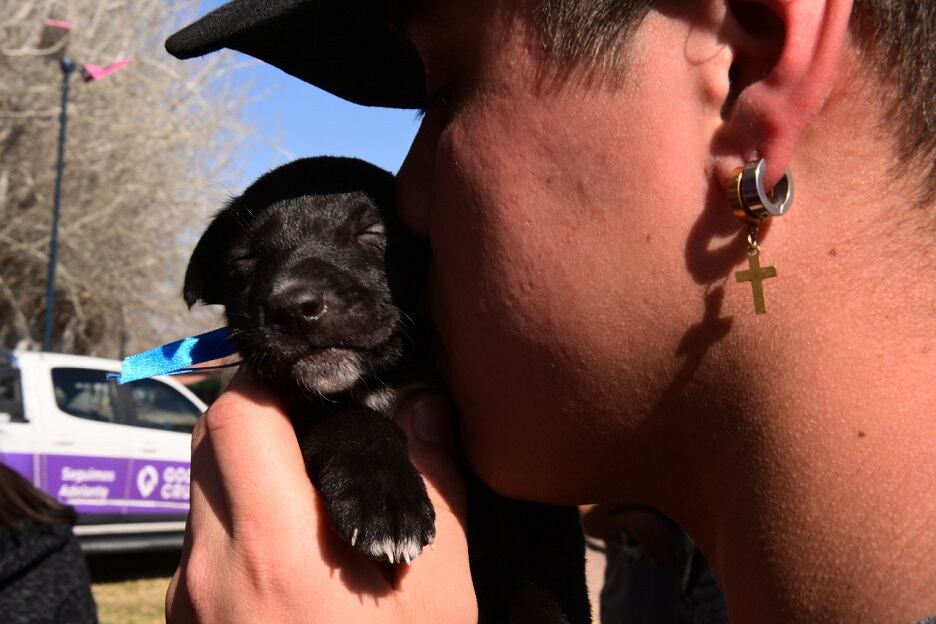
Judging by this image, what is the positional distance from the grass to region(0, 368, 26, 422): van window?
71.7 inches

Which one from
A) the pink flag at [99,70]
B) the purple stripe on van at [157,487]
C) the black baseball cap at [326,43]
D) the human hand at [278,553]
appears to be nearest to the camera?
the black baseball cap at [326,43]

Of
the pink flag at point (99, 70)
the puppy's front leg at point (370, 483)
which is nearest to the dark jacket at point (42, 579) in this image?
the puppy's front leg at point (370, 483)

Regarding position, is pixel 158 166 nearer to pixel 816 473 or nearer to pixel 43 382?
pixel 43 382

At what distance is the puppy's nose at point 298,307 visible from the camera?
197 cm

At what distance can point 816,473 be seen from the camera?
1.16 metres

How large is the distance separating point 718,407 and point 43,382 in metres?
7.76

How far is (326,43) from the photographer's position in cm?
181

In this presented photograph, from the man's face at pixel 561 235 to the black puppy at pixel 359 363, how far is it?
0.45 metres

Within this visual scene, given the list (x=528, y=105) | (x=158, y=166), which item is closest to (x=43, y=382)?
(x=528, y=105)

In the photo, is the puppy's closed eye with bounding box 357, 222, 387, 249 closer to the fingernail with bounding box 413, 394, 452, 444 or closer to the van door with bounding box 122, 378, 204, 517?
the fingernail with bounding box 413, 394, 452, 444

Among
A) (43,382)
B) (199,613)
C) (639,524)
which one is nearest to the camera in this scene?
(199,613)

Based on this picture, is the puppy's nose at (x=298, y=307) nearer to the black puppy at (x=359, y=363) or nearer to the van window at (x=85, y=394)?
the black puppy at (x=359, y=363)

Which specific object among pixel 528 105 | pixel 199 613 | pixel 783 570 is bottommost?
pixel 199 613

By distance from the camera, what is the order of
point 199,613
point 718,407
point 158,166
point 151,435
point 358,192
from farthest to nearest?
point 158,166
point 151,435
point 358,192
point 199,613
point 718,407
